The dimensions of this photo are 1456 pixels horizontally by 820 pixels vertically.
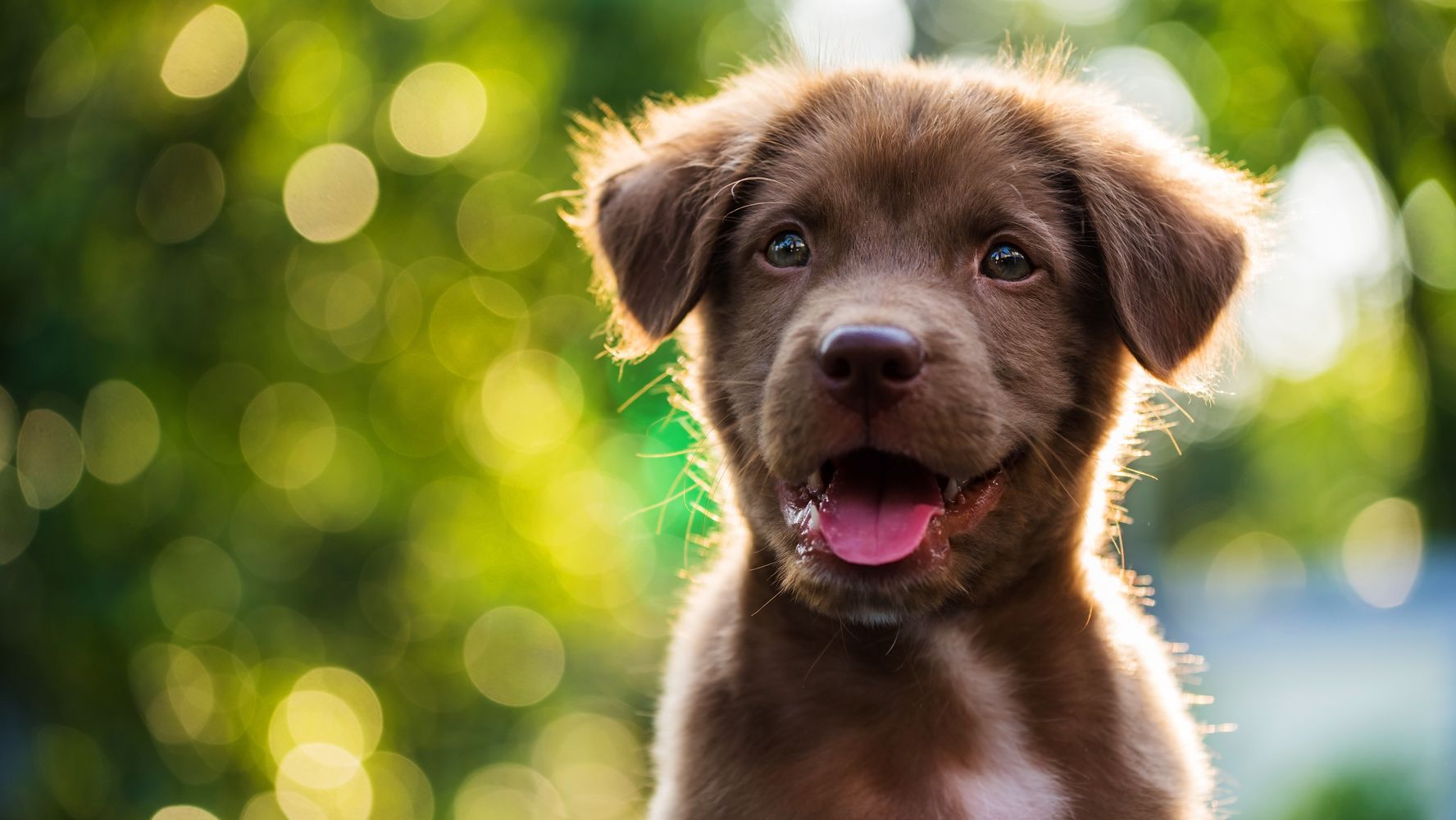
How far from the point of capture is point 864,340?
302 cm

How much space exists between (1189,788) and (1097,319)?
1.34 metres

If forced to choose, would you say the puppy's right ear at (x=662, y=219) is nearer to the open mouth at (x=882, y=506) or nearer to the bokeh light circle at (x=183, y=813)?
the open mouth at (x=882, y=506)

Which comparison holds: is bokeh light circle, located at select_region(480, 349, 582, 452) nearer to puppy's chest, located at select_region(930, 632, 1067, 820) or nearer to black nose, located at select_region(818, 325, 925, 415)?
puppy's chest, located at select_region(930, 632, 1067, 820)

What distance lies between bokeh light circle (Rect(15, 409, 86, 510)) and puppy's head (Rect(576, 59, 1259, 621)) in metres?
4.64

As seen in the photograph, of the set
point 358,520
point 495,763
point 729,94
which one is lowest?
point 495,763

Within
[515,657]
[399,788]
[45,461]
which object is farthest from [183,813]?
[515,657]

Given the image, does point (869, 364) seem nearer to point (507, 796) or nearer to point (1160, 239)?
point (1160, 239)

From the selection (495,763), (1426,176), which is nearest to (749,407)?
(1426,176)

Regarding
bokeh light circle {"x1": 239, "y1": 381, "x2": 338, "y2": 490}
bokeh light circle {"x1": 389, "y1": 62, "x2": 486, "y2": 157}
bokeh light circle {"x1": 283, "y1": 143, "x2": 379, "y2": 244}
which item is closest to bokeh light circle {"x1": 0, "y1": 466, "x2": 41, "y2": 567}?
bokeh light circle {"x1": 239, "y1": 381, "x2": 338, "y2": 490}

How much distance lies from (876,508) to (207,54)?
6.08m

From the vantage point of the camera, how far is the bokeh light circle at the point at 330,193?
8.10 m

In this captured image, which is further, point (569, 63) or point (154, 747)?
point (569, 63)

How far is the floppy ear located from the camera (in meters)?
3.52

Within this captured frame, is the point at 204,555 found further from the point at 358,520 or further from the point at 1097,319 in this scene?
the point at 1097,319
